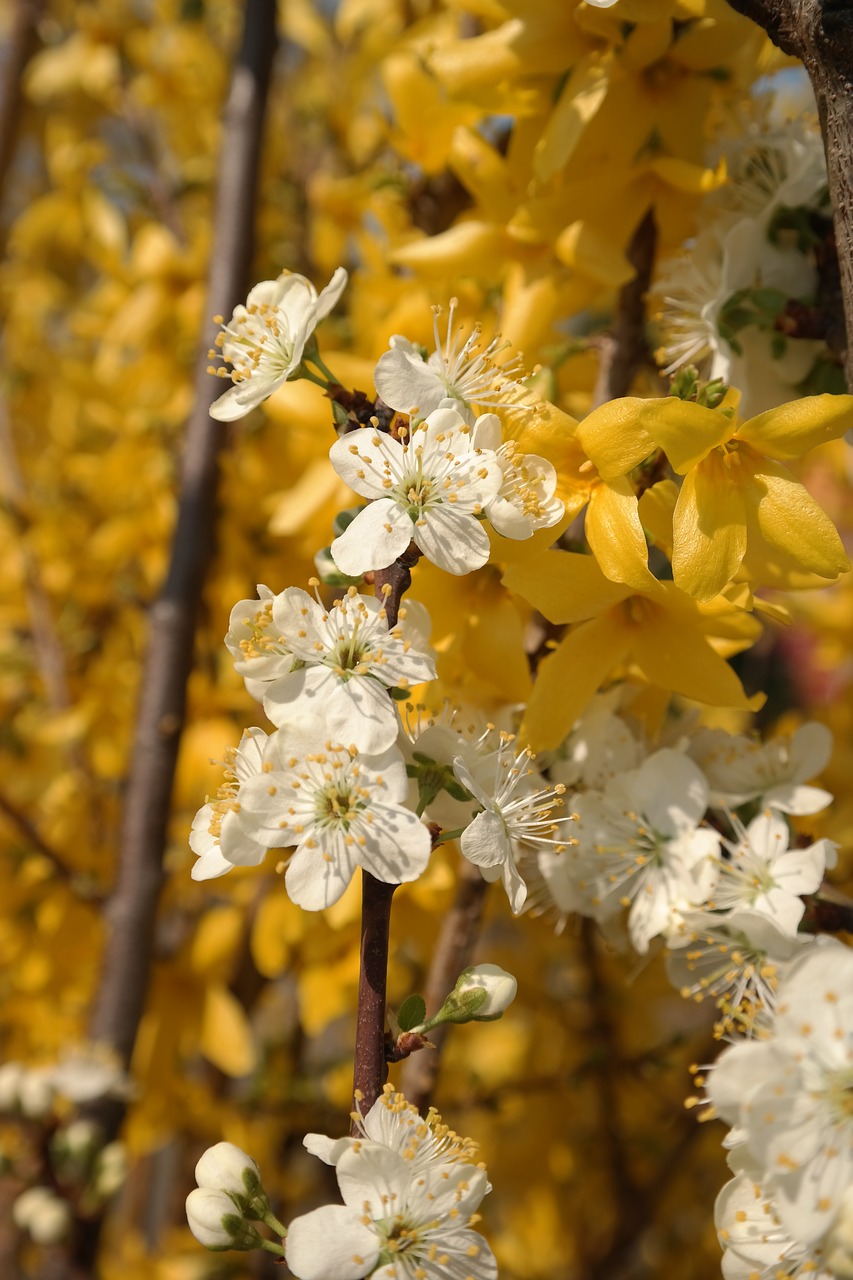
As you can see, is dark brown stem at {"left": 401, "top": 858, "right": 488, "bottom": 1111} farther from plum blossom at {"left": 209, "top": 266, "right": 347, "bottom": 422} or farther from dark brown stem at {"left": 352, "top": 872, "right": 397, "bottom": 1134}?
plum blossom at {"left": 209, "top": 266, "right": 347, "bottom": 422}

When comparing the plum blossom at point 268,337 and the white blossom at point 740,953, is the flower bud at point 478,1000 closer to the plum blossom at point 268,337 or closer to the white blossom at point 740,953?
the white blossom at point 740,953

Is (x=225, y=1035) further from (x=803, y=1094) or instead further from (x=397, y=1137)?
(x=803, y=1094)

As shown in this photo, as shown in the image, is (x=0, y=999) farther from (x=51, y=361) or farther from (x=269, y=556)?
(x=51, y=361)

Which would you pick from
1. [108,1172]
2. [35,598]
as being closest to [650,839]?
[108,1172]

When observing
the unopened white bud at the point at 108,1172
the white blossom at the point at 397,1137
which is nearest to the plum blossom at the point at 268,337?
the white blossom at the point at 397,1137

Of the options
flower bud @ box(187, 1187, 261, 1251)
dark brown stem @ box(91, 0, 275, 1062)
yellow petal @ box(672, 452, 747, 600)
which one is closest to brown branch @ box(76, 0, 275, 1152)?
dark brown stem @ box(91, 0, 275, 1062)
